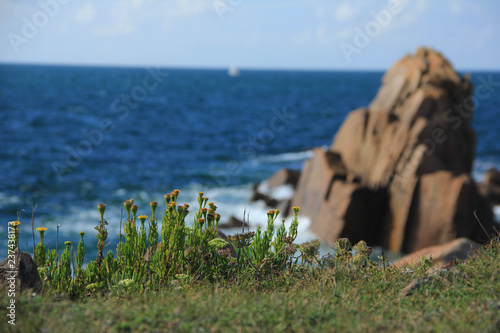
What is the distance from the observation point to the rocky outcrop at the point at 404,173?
13.4m

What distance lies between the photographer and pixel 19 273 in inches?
182

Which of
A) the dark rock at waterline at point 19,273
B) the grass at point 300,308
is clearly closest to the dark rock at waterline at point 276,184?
the grass at point 300,308

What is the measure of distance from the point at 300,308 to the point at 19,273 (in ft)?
8.57

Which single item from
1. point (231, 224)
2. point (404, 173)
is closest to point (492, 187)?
point (404, 173)

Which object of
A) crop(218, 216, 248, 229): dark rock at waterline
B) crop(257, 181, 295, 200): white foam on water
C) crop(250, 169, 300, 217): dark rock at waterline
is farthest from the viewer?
crop(257, 181, 295, 200): white foam on water

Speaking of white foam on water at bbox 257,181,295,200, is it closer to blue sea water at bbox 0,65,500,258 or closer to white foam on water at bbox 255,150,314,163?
blue sea water at bbox 0,65,500,258

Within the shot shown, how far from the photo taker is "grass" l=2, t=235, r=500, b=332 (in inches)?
137

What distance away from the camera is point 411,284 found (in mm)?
4516

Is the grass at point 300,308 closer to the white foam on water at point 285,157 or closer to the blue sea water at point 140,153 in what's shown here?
the blue sea water at point 140,153

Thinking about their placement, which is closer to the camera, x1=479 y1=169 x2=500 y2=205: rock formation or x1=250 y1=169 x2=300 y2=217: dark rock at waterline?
x1=250 y1=169 x2=300 y2=217: dark rock at waterline

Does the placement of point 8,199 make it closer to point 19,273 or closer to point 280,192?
point 280,192

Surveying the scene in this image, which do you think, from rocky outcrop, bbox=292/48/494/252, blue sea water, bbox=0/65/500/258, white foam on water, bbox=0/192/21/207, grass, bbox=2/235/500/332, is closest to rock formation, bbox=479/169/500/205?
blue sea water, bbox=0/65/500/258

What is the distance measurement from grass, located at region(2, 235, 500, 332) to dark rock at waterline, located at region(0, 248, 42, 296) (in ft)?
1.31

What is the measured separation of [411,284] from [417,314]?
0.78 m
